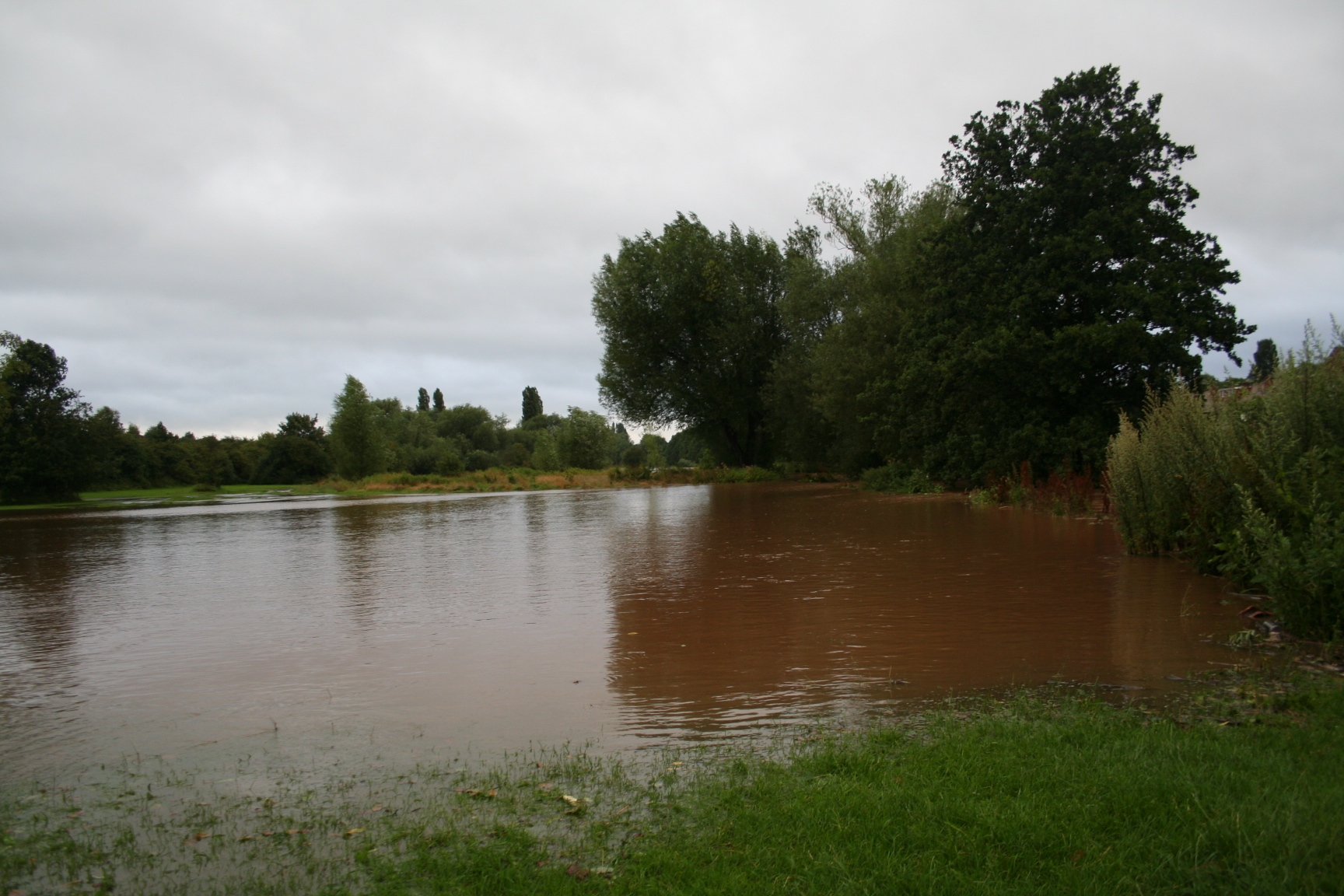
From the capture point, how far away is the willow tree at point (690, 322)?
48625 mm

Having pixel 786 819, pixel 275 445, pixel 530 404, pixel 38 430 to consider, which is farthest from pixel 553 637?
pixel 530 404

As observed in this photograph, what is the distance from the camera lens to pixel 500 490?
161 feet

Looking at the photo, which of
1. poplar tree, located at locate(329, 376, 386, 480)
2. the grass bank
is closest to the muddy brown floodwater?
the grass bank

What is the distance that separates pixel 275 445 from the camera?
78500 millimetres

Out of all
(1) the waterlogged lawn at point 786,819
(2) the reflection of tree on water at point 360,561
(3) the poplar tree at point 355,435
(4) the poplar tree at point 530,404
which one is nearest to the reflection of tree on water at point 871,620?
(1) the waterlogged lawn at point 786,819

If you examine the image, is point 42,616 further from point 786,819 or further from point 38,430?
point 38,430

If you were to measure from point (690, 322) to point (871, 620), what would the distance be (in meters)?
43.2

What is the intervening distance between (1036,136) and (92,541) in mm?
26508

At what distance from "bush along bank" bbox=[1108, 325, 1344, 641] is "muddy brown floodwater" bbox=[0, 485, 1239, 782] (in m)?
0.55

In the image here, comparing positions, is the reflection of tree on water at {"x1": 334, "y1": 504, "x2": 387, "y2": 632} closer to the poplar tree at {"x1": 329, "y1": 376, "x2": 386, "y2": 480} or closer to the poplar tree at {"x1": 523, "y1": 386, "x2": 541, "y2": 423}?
the poplar tree at {"x1": 329, "y1": 376, "x2": 386, "y2": 480}

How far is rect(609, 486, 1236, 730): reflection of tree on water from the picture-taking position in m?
5.80

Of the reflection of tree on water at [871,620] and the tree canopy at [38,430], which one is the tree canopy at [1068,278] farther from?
the tree canopy at [38,430]

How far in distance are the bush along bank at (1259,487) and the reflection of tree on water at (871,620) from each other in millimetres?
708

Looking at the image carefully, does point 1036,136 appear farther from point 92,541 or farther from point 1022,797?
point 92,541
